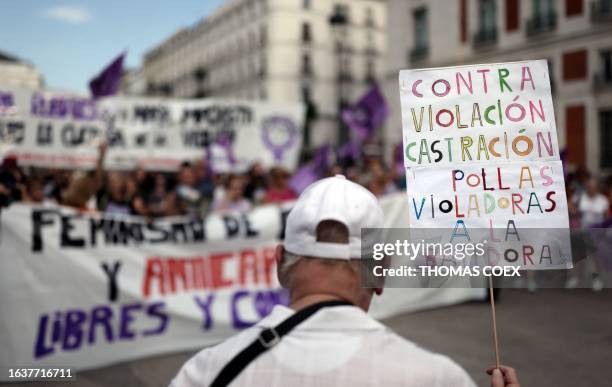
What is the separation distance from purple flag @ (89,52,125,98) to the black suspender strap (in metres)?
6.83

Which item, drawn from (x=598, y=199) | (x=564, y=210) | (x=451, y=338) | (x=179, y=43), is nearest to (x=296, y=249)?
(x=564, y=210)

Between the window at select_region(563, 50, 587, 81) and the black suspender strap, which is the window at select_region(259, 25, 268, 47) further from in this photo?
the black suspender strap

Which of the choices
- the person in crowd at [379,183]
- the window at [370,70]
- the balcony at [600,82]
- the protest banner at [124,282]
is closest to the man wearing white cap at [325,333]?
the protest banner at [124,282]

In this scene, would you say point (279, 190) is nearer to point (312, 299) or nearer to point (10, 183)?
point (10, 183)

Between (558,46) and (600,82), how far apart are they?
2093mm

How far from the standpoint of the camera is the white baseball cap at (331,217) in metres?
1.38

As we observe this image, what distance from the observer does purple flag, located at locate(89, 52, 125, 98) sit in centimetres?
754

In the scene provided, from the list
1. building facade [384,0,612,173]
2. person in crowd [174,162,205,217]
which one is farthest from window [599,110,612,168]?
person in crowd [174,162,205,217]

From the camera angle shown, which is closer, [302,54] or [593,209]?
[593,209]

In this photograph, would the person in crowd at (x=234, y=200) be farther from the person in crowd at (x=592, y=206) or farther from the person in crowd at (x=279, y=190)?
Result: the person in crowd at (x=592, y=206)

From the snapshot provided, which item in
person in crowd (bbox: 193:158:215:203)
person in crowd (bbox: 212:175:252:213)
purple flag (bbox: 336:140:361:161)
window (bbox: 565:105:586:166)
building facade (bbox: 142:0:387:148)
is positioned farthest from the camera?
building facade (bbox: 142:0:387:148)

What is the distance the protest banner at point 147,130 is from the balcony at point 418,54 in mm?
15415

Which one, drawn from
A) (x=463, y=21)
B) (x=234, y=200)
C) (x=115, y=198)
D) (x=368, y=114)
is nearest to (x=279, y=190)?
(x=234, y=200)

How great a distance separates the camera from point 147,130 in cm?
1123
